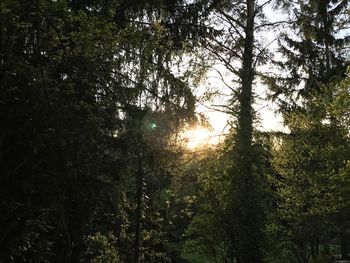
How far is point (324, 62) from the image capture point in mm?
19078

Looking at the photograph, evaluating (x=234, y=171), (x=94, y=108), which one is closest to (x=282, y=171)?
(x=234, y=171)

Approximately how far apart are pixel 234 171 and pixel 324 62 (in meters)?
8.39

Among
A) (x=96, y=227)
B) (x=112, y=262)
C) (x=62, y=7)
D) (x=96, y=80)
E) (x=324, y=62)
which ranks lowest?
(x=112, y=262)

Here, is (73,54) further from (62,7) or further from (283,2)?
(283,2)

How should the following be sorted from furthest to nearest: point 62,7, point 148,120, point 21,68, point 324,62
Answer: point 324,62 < point 148,120 < point 62,7 < point 21,68

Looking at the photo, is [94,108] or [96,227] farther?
[96,227]

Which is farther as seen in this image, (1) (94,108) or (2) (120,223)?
(2) (120,223)

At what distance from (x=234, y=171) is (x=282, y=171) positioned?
1707 millimetres

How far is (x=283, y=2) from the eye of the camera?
15.1m

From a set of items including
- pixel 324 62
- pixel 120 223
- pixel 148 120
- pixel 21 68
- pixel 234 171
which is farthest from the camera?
pixel 324 62

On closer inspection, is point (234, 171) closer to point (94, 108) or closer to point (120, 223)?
point (120, 223)

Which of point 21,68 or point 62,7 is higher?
point 62,7

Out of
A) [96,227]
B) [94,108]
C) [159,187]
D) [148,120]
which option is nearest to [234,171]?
[159,187]

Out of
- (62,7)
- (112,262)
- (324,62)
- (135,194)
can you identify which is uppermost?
(324,62)
